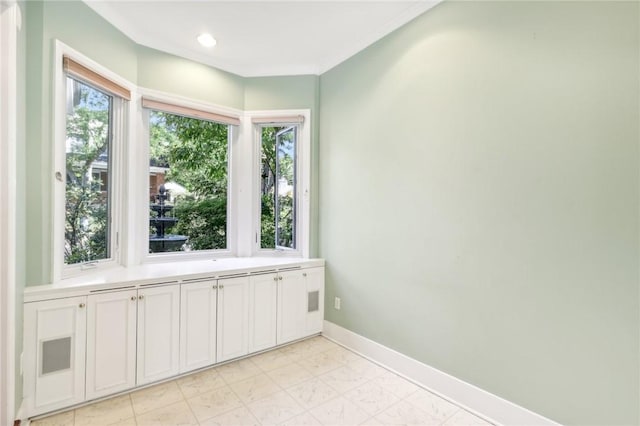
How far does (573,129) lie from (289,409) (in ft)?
7.70

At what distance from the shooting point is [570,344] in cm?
155

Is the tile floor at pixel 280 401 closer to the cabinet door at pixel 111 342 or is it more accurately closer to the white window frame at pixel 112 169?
the cabinet door at pixel 111 342

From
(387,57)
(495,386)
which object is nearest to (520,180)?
(495,386)

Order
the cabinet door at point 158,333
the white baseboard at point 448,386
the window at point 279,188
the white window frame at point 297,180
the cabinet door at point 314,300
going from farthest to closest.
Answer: the window at point 279,188 → the white window frame at point 297,180 → the cabinet door at point 314,300 → the cabinet door at point 158,333 → the white baseboard at point 448,386

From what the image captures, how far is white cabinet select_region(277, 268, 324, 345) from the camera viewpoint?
Result: 285 cm

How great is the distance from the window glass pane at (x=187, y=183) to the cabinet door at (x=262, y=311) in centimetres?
79

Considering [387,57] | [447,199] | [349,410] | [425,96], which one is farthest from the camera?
[387,57]

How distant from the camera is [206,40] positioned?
2.68 m

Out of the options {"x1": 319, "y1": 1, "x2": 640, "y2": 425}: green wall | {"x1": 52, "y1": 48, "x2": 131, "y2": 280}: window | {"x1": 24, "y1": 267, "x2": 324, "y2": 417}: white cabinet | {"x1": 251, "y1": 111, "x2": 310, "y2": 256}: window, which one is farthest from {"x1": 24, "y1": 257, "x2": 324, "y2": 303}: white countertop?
{"x1": 319, "y1": 1, "x2": 640, "y2": 425}: green wall

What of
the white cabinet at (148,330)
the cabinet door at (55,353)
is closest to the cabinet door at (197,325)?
the white cabinet at (148,330)

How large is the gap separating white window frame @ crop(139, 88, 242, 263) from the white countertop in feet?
0.41

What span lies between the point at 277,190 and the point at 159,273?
1481mm

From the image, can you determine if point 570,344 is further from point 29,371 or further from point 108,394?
point 29,371

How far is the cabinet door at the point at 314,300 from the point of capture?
3.03 meters
